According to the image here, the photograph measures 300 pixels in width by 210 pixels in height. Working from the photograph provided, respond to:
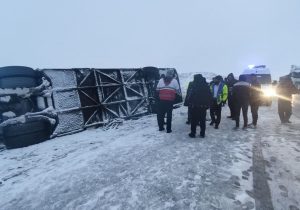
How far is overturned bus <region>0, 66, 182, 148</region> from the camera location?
8773 millimetres

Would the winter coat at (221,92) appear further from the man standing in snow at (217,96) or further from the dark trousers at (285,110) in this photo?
the dark trousers at (285,110)

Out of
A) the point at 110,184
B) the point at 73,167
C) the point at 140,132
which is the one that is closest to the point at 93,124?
the point at 140,132

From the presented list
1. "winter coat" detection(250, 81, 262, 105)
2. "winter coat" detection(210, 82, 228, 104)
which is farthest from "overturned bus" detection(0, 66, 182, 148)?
"winter coat" detection(250, 81, 262, 105)

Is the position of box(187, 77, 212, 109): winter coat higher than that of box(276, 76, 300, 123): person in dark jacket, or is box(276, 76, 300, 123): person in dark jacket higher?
box(187, 77, 212, 109): winter coat

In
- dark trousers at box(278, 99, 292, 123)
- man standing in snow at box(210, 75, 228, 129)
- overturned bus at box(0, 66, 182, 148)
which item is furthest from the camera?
dark trousers at box(278, 99, 292, 123)

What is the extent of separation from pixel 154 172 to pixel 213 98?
5.74 meters

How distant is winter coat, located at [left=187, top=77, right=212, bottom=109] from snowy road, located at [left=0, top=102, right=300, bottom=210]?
43.0 inches

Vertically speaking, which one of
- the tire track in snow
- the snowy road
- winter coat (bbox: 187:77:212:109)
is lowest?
the tire track in snow

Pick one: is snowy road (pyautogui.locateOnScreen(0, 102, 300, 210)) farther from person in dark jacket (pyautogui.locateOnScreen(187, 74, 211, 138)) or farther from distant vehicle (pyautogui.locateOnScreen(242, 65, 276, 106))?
distant vehicle (pyautogui.locateOnScreen(242, 65, 276, 106))

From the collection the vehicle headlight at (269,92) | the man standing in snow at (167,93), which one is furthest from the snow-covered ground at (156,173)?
the vehicle headlight at (269,92)

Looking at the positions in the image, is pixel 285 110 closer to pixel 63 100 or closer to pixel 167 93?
pixel 167 93

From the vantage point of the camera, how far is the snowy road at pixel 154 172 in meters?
4.53

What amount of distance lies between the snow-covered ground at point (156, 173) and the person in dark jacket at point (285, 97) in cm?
265

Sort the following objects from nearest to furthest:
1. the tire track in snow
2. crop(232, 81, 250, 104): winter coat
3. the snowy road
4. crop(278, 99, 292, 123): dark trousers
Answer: the tire track in snow
the snowy road
crop(232, 81, 250, 104): winter coat
crop(278, 99, 292, 123): dark trousers
